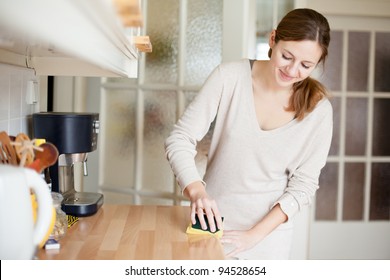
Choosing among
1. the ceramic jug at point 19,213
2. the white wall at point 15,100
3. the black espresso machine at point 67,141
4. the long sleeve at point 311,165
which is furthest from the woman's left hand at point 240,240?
the ceramic jug at point 19,213

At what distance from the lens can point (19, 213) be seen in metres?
0.53

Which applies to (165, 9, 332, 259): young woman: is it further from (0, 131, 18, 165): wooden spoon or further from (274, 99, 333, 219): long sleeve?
(0, 131, 18, 165): wooden spoon

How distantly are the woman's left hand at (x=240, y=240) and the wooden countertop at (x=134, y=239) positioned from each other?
0.31ft

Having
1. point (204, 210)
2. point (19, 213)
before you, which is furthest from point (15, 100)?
point (19, 213)

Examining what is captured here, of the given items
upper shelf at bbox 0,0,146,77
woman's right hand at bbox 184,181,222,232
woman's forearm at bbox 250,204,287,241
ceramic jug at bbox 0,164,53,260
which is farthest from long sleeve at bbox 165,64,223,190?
ceramic jug at bbox 0,164,53,260

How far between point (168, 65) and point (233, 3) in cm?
40

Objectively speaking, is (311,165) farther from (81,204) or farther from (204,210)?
(81,204)

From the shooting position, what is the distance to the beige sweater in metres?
1.35

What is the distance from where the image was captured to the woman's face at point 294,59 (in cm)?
121

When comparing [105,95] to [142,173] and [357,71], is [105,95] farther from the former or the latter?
[357,71]

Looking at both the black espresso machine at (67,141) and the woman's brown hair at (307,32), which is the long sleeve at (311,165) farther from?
the black espresso machine at (67,141)

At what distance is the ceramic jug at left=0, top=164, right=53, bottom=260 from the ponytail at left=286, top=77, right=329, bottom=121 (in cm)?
90

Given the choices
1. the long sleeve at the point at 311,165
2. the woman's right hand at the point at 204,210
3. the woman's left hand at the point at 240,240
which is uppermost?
the long sleeve at the point at 311,165

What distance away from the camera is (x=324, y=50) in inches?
49.7
